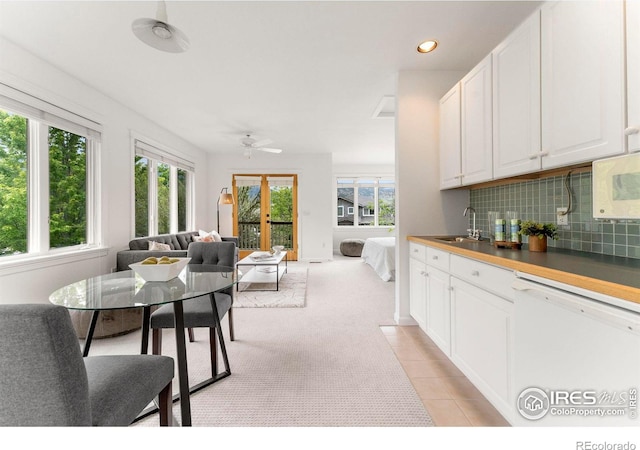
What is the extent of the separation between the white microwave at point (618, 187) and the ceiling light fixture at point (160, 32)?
2.11m

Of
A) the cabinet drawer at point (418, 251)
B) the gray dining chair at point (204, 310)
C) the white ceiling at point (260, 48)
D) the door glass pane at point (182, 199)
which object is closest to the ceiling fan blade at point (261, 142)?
the white ceiling at point (260, 48)

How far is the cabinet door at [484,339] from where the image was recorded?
4.48ft

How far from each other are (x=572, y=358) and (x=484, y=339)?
0.55 meters

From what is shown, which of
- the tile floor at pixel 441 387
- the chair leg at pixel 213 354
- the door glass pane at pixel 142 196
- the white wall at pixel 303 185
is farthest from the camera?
the white wall at pixel 303 185

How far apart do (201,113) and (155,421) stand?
12.6 ft

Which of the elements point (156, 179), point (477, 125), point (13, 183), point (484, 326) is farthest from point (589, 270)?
point (156, 179)

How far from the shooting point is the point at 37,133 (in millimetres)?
2693

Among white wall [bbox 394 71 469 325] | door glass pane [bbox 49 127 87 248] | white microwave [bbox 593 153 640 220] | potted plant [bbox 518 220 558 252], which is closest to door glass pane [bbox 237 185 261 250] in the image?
door glass pane [bbox 49 127 87 248]

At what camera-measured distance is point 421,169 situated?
2.90m

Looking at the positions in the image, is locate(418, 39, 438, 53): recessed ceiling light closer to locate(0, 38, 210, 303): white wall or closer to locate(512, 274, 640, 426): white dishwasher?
locate(512, 274, 640, 426): white dishwasher

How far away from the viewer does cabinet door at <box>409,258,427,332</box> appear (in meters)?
2.43

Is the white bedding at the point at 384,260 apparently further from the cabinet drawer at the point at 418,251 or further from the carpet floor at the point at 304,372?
the cabinet drawer at the point at 418,251

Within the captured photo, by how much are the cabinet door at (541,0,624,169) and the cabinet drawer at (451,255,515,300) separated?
656 millimetres

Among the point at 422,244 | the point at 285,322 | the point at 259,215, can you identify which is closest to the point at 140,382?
the point at 285,322
